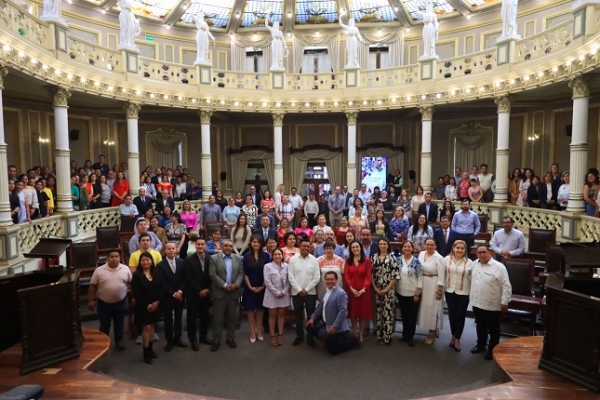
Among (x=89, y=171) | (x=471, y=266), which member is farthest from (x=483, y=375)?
(x=89, y=171)

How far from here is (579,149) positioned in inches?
367

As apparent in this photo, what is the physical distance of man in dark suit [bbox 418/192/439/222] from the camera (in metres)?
9.44

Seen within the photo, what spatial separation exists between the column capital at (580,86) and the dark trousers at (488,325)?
247 inches

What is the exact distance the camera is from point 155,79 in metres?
13.4

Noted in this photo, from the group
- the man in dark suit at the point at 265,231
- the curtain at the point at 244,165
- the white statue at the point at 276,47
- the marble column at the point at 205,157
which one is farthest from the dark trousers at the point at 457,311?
the curtain at the point at 244,165

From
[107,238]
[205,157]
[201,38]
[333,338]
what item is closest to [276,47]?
[201,38]

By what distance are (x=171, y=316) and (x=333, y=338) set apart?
7.33 feet

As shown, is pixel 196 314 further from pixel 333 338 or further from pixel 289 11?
pixel 289 11

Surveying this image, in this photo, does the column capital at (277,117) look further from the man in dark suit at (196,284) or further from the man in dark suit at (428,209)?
the man in dark suit at (196,284)

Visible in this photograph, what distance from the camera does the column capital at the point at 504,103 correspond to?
1190cm

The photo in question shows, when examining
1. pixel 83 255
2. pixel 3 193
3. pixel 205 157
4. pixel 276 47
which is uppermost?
pixel 276 47

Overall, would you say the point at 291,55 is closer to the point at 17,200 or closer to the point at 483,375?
the point at 17,200

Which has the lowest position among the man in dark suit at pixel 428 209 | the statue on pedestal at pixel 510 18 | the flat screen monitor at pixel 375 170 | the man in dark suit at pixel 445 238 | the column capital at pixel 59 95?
Answer: the man in dark suit at pixel 445 238

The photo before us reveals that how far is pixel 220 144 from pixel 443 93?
363 inches
